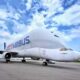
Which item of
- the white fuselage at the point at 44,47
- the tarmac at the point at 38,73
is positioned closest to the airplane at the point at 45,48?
the white fuselage at the point at 44,47

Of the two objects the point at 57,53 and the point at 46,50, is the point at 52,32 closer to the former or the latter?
the point at 46,50

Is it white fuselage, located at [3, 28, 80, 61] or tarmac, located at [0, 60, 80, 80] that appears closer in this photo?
tarmac, located at [0, 60, 80, 80]

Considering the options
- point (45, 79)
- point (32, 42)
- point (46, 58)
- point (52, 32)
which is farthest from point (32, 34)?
point (45, 79)

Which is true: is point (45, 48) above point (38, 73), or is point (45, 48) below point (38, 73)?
above

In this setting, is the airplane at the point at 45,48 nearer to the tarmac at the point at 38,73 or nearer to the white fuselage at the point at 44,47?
the white fuselage at the point at 44,47

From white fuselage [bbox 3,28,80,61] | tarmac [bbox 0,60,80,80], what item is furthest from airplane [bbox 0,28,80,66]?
tarmac [bbox 0,60,80,80]

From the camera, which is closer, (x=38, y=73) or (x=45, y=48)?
(x=38, y=73)

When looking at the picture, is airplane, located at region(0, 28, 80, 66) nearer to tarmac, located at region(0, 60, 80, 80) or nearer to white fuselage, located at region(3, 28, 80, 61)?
white fuselage, located at region(3, 28, 80, 61)

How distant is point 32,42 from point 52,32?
9.83ft

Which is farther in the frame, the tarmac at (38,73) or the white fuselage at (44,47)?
the white fuselage at (44,47)

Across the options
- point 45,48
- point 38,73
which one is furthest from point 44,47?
point 38,73

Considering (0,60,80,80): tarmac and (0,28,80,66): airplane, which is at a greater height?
(0,28,80,66): airplane

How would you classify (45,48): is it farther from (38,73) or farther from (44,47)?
(38,73)

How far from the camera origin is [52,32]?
19.9 meters
